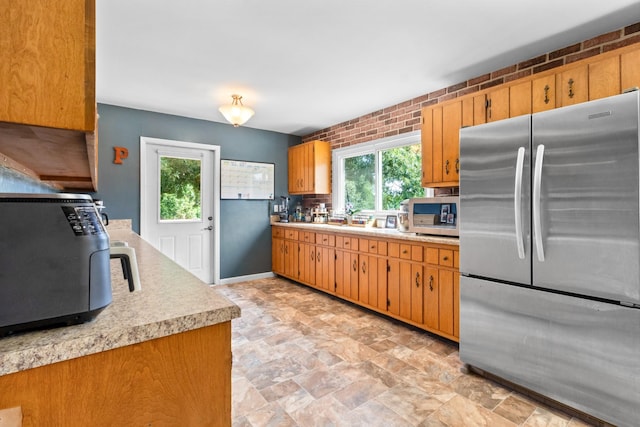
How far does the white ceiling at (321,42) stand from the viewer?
6.28 ft

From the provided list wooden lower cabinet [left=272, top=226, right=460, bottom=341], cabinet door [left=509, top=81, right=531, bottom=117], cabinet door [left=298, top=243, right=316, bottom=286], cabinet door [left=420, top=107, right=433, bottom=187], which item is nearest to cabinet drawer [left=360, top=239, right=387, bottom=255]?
wooden lower cabinet [left=272, top=226, right=460, bottom=341]

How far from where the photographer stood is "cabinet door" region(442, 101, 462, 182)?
2717mm

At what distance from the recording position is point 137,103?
3633 mm

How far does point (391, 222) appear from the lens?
3.67 meters

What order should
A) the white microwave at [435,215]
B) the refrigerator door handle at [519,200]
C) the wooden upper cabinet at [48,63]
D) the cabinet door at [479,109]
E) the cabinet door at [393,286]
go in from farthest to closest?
the cabinet door at [393,286], the white microwave at [435,215], the cabinet door at [479,109], the refrigerator door handle at [519,200], the wooden upper cabinet at [48,63]

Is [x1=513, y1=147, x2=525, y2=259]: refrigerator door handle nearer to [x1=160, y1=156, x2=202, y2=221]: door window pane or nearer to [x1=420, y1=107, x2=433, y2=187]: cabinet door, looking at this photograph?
[x1=420, y1=107, x2=433, y2=187]: cabinet door

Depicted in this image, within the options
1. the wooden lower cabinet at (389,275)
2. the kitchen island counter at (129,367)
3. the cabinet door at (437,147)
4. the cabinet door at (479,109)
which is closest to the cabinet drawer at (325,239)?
the wooden lower cabinet at (389,275)

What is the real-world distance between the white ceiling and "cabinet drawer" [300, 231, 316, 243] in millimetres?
1729

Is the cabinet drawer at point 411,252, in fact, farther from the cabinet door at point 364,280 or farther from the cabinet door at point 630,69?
the cabinet door at point 630,69

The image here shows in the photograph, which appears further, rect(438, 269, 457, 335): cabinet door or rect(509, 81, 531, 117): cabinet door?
rect(438, 269, 457, 335): cabinet door

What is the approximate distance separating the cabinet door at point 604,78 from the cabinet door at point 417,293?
171 centimetres

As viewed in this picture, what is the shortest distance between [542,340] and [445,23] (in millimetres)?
2054

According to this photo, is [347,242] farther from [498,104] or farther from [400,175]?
[498,104]

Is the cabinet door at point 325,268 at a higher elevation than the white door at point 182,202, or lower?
lower
